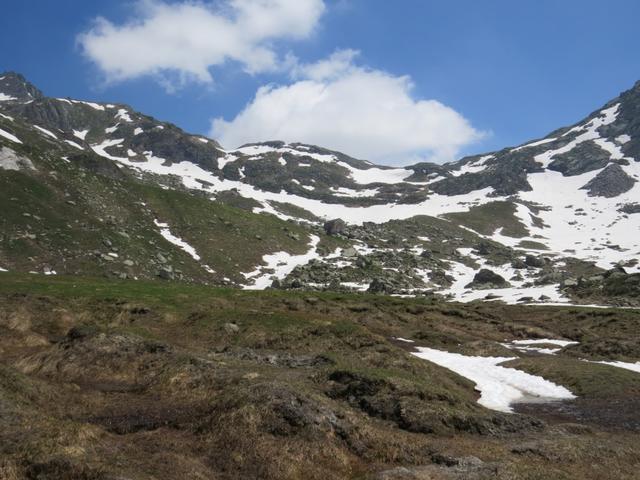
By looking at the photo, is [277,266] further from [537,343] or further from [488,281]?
[537,343]

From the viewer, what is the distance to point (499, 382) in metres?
33.5

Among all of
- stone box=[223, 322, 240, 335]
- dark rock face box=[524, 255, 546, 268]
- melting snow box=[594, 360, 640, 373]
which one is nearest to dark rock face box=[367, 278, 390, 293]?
melting snow box=[594, 360, 640, 373]

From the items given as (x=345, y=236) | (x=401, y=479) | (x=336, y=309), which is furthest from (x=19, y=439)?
(x=345, y=236)

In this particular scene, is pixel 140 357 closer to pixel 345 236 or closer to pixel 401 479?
pixel 401 479

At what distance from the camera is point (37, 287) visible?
49750 millimetres

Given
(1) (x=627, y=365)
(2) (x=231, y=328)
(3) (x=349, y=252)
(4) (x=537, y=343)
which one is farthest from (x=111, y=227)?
(1) (x=627, y=365)

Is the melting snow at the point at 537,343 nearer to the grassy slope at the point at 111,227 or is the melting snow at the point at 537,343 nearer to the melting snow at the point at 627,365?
the melting snow at the point at 627,365

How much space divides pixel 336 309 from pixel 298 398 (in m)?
42.5

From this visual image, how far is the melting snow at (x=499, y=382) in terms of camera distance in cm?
2969

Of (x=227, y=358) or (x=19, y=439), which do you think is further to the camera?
(x=227, y=358)

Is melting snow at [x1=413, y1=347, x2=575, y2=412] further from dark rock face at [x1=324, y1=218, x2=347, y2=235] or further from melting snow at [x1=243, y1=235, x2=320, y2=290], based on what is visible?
dark rock face at [x1=324, y1=218, x2=347, y2=235]

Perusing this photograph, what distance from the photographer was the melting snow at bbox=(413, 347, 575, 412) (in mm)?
29688

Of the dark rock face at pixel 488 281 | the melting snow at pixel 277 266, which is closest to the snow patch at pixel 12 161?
the melting snow at pixel 277 266

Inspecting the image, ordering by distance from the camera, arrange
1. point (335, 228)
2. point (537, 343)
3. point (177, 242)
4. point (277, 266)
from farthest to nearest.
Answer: point (335, 228) → point (277, 266) → point (177, 242) → point (537, 343)
